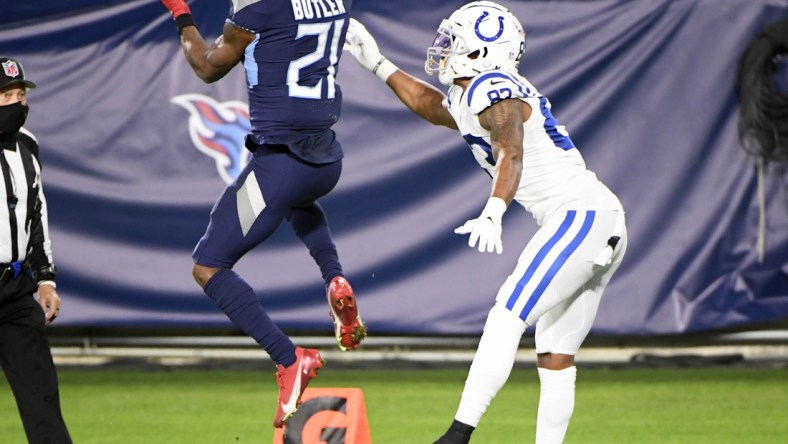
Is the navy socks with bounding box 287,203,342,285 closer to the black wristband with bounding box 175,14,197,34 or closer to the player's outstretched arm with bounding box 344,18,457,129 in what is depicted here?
the player's outstretched arm with bounding box 344,18,457,129

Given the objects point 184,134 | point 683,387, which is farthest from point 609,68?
point 184,134

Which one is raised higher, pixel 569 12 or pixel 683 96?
pixel 569 12

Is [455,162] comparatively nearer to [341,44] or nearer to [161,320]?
[161,320]

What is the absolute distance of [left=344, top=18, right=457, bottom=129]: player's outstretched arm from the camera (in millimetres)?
5254

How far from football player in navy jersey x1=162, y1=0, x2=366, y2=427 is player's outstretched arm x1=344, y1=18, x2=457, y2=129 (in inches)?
15.6

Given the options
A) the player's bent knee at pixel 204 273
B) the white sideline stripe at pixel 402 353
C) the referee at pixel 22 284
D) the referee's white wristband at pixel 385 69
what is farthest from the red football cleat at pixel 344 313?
the white sideline stripe at pixel 402 353

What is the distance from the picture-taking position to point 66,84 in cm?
838

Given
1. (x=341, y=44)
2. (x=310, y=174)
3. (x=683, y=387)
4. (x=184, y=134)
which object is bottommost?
(x=683, y=387)

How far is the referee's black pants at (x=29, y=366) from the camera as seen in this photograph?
4.77 meters

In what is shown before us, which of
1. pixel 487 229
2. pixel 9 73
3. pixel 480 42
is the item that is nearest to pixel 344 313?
pixel 487 229

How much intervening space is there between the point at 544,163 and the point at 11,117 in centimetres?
201

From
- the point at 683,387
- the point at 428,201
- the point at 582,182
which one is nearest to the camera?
the point at 582,182

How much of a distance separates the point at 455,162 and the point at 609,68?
1.15m

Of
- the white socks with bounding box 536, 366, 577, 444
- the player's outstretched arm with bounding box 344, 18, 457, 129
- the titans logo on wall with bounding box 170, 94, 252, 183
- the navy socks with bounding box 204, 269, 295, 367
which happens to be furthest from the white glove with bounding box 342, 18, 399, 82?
the titans logo on wall with bounding box 170, 94, 252, 183
